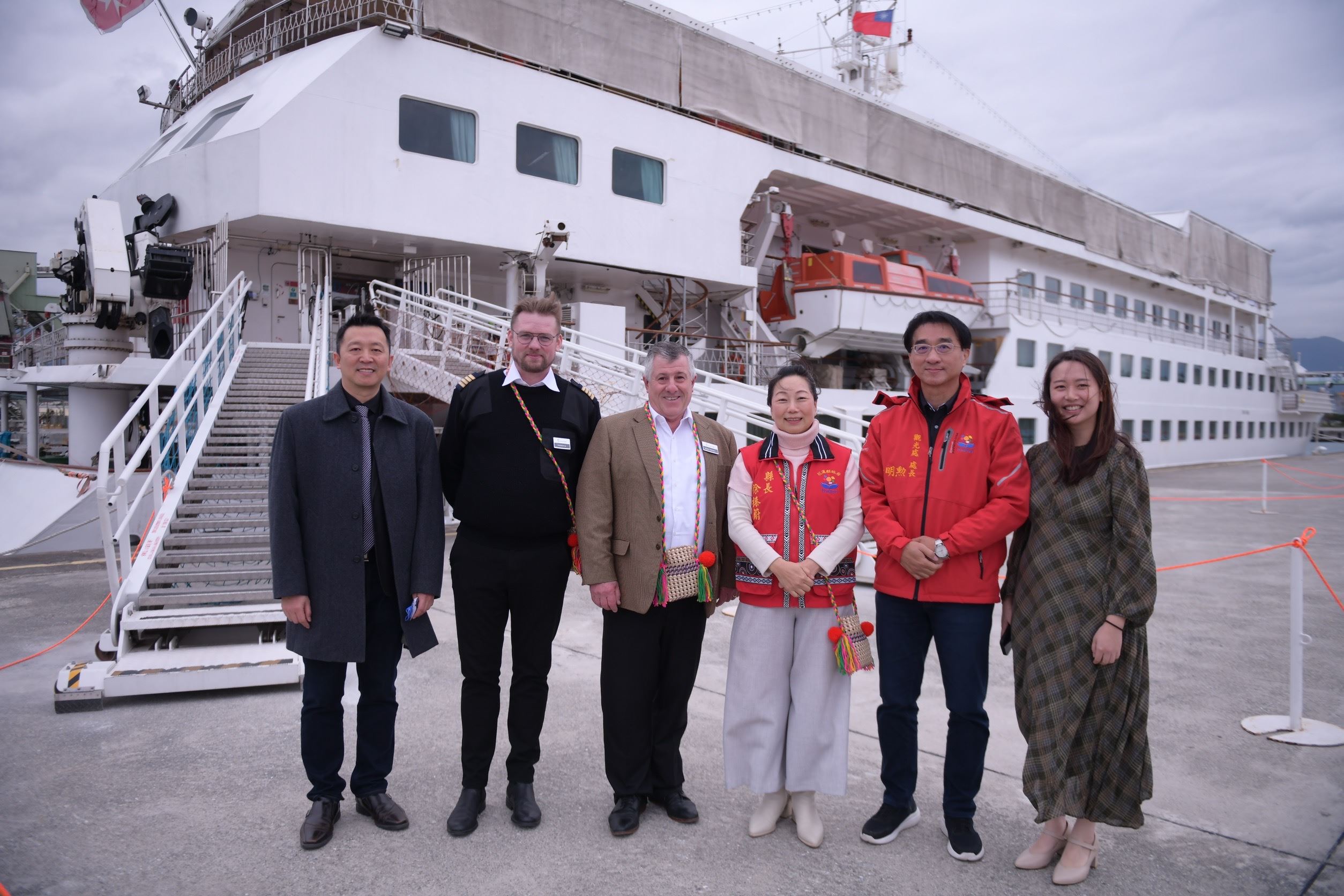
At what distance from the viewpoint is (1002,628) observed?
3.18 metres

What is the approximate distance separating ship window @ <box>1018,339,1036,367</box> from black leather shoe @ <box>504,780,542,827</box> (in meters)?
19.5

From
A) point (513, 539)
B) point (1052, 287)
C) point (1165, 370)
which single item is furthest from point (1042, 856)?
point (1165, 370)

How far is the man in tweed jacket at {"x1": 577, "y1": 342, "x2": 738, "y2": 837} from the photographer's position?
10.4 ft

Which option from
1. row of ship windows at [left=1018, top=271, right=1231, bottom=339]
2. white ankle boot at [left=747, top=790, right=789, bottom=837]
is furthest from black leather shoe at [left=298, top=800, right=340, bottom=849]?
row of ship windows at [left=1018, top=271, right=1231, bottom=339]

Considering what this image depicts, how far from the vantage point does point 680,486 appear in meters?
3.25

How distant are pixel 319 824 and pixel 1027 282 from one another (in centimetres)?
2415

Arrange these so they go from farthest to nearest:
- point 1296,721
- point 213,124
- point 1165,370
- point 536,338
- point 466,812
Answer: point 1165,370
point 213,124
point 1296,721
point 536,338
point 466,812

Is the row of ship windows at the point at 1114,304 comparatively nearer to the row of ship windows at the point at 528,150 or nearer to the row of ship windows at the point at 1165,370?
the row of ship windows at the point at 1165,370

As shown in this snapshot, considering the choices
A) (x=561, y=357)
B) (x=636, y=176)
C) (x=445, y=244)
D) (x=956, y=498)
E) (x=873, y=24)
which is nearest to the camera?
(x=956, y=498)

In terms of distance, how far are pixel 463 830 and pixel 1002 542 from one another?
2.27m

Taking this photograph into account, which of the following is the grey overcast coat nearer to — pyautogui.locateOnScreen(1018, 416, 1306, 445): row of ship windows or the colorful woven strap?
the colorful woven strap

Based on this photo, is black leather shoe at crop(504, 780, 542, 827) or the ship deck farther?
black leather shoe at crop(504, 780, 542, 827)

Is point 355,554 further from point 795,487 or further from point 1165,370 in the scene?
point 1165,370

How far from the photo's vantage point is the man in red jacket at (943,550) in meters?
2.97
